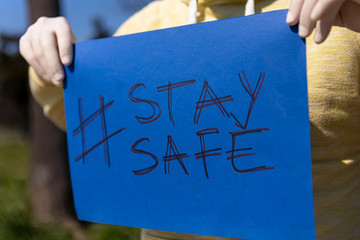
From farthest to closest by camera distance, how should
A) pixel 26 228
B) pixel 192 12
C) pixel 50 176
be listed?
pixel 50 176 → pixel 26 228 → pixel 192 12

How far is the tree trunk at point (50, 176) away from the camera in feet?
9.82

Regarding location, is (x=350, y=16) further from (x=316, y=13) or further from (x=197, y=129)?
(x=197, y=129)

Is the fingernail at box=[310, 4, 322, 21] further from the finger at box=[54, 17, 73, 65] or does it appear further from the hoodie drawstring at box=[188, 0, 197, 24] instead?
the finger at box=[54, 17, 73, 65]

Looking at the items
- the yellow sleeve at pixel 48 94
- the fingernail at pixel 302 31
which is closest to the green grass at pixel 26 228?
the yellow sleeve at pixel 48 94

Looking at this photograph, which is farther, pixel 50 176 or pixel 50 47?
pixel 50 176

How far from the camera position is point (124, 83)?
2.63 ft

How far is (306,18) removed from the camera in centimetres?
60

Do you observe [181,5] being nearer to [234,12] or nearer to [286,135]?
[234,12]

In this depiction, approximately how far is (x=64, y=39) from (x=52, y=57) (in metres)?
0.05

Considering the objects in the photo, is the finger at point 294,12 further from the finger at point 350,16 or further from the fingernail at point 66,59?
the fingernail at point 66,59

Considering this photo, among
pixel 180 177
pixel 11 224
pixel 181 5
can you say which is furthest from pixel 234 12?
pixel 11 224

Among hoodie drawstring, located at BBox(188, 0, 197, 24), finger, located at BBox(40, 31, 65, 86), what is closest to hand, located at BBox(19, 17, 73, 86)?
finger, located at BBox(40, 31, 65, 86)

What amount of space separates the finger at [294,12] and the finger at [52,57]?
21.0 inches

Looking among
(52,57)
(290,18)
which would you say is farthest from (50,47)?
(290,18)
